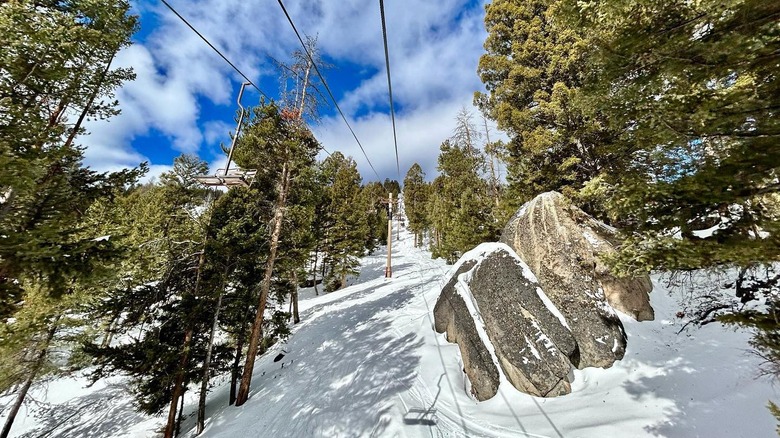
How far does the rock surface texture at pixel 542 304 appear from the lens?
7.46 metres

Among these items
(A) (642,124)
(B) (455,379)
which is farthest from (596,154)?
(B) (455,379)

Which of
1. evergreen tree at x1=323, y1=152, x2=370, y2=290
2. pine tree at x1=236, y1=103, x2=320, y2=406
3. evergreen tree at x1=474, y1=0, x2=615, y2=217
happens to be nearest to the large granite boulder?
evergreen tree at x1=474, y1=0, x2=615, y2=217

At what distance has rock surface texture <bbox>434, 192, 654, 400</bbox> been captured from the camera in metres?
7.46

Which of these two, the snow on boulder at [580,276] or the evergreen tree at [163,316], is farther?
the evergreen tree at [163,316]

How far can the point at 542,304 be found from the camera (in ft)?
27.4

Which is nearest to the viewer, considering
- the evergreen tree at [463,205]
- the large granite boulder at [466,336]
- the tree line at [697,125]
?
the tree line at [697,125]

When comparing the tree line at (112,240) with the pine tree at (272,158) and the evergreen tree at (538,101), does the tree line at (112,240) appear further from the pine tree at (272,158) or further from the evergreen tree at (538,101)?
the evergreen tree at (538,101)

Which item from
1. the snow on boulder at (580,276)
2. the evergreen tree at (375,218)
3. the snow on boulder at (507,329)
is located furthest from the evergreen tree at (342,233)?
the snow on boulder at (580,276)

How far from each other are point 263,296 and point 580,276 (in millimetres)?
Result: 10405

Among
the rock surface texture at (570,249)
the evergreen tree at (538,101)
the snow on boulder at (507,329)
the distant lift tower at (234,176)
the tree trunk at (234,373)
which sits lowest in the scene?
the tree trunk at (234,373)

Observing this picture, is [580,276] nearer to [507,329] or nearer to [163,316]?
[507,329]

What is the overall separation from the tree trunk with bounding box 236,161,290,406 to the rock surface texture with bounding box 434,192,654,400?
6.68 metres

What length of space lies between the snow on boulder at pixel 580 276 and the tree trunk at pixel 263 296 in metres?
8.75

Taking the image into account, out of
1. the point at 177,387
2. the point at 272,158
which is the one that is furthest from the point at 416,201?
the point at 177,387
